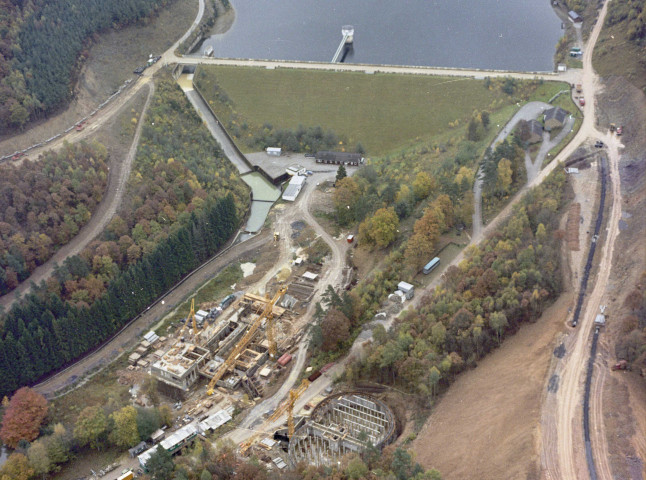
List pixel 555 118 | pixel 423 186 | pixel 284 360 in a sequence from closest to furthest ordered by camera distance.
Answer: pixel 284 360
pixel 423 186
pixel 555 118

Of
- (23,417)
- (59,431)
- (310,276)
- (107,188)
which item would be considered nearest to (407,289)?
(310,276)

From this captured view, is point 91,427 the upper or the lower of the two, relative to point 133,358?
lower

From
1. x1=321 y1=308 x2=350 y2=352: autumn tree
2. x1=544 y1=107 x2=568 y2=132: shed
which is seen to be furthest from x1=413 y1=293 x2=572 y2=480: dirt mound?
x1=544 y1=107 x2=568 y2=132: shed

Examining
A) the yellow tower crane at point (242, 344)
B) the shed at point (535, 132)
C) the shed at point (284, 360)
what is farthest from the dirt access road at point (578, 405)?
the yellow tower crane at point (242, 344)

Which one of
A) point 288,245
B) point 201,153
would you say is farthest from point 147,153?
point 288,245

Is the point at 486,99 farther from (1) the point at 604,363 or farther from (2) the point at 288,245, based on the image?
(1) the point at 604,363

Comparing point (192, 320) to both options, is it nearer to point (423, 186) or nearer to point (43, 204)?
point (43, 204)
